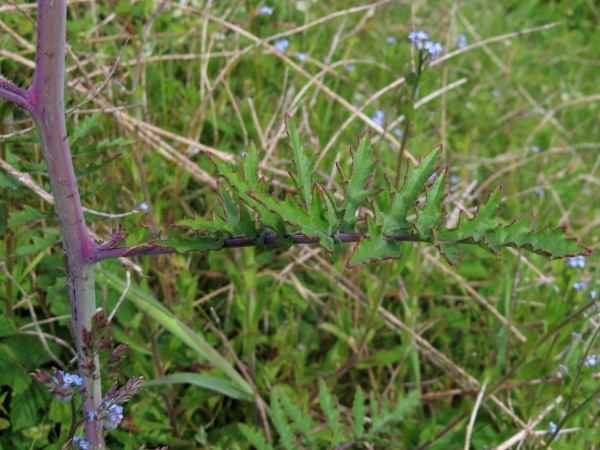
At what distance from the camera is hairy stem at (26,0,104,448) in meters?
0.94

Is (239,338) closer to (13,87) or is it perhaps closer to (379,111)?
(13,87)

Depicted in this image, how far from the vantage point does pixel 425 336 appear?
236cm

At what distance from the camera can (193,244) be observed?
3.22ft

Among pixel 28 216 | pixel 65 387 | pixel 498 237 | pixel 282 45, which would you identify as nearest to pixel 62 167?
pixel 65 387

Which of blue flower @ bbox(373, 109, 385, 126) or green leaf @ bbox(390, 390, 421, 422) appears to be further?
blue flower @ bbox(373, 109, 385, 126)

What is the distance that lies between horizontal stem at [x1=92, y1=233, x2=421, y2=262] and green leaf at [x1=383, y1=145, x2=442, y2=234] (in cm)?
3

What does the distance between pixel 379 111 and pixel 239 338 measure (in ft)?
5.09

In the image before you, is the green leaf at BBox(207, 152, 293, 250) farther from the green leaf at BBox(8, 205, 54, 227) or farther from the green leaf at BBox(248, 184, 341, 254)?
the green leaf at BBox(8, 205, 54, 227)

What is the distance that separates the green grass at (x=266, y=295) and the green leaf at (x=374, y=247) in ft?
2.13

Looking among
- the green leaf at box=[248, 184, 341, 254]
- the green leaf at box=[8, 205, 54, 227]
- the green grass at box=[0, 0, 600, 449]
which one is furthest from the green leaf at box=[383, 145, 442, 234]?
the green leaf at box=[8, 205, 54, 227]

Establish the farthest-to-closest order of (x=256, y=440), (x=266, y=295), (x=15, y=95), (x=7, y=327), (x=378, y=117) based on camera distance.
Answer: (x=378, y=117), (x=266, y=295), (x=7, y=327), (x=256, y=440), (x=15, y=95)

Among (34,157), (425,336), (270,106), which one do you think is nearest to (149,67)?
(270,106)

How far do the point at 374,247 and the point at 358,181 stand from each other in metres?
0.14

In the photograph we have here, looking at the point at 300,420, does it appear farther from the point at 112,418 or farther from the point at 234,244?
the point at 234,244
